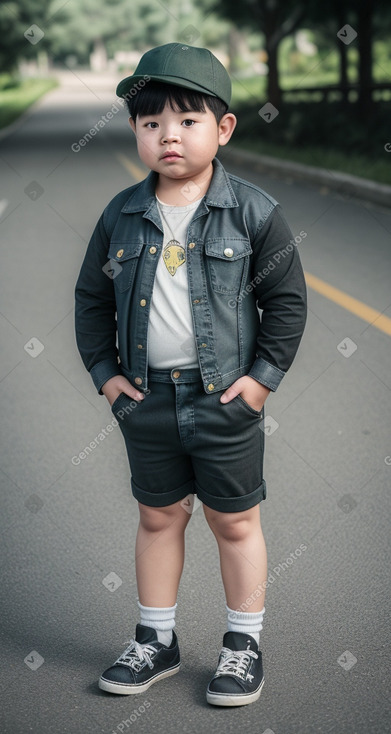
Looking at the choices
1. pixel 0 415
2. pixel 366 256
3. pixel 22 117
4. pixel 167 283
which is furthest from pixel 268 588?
pixel 22 117

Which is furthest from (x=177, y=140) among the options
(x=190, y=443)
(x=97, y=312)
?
(x=190, y=443)

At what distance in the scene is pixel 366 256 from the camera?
8883mm

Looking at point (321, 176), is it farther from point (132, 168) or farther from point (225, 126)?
point (225, 126)

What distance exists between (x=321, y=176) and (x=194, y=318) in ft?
41.3

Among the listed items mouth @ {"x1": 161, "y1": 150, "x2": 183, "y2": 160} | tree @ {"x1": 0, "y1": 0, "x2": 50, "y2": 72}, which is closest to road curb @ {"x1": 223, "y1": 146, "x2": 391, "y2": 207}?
mouth @ {"x1": 161, "y1": 150, "x2": 183, "y2": 160}

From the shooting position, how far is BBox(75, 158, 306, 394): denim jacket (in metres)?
2.57

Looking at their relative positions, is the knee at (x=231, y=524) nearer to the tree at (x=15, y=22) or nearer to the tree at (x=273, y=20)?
the tree at (x=273, y=20)

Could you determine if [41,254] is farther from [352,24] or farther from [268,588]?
[352,24]

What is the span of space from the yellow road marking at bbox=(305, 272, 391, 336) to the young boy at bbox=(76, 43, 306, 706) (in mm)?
3878

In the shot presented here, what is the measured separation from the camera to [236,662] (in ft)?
9.16

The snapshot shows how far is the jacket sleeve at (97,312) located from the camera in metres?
2.75

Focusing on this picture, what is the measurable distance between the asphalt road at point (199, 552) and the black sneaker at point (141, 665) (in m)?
0.03

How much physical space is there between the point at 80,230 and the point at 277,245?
28.1ft

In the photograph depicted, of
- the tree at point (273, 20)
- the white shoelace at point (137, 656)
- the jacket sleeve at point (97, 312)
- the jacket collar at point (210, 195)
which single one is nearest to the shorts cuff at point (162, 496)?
the jacket sleeve at point (97, 312)
